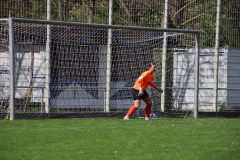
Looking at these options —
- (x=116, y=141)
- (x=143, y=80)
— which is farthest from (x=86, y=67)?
(x=116, y=141)

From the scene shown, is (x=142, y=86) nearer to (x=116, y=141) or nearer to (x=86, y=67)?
(x=86, y=67)

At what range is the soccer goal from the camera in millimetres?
16453

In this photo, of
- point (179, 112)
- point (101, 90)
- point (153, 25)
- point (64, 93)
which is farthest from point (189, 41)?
point (64, 93)

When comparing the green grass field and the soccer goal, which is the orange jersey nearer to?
the soccer goal

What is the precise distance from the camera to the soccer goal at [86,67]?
54.0 ft

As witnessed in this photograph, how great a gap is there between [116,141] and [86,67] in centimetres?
683

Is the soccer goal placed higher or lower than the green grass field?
higher

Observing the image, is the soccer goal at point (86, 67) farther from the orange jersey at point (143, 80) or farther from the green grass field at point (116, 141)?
the green grass field at point (116, 141)

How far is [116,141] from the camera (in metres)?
10.5

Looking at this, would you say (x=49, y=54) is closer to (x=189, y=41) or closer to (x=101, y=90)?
(x=101, y=90)

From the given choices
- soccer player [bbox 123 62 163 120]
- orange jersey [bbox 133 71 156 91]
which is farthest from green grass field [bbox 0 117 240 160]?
orange jersey [bbox 133 71 156 91]

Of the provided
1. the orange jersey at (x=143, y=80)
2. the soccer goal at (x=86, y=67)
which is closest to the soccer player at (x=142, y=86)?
the orange jersey at (x=143, y=80)

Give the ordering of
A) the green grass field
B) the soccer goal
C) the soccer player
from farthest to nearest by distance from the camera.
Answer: the soccer goal → the soccer player → the green grass field

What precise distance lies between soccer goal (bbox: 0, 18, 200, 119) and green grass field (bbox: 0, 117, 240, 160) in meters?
2.84
